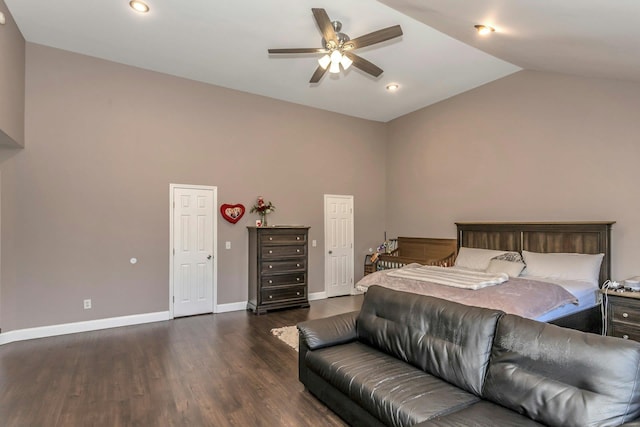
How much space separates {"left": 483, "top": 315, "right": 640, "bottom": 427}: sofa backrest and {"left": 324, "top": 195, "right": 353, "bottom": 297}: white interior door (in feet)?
16.5

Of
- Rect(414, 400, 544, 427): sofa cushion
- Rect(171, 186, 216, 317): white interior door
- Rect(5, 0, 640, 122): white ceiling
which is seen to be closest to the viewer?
Rect(414, 400, 544, 427): sofa cushion

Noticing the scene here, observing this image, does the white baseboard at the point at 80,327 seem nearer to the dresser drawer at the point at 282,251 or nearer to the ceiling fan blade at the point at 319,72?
the dresser drawer at the point at 282,251

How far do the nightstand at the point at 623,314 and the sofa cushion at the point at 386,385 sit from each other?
2.87m

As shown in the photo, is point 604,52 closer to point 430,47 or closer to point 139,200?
point 430,47

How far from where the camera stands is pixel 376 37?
129 inches

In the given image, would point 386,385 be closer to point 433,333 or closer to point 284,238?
point 433,333

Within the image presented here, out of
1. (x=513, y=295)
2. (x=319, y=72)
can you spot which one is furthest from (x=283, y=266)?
(x=513, y=295)

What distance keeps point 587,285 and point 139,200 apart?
620cm

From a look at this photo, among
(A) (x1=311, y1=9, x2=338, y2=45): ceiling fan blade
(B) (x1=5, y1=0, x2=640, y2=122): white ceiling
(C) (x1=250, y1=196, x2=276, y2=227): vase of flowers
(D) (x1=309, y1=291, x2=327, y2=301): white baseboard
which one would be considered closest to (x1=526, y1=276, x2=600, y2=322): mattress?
(B) (x1=5, y1=0, x2=640, y2=122): white ceiling

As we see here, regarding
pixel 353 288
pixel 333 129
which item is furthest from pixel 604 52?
pixel 353 288

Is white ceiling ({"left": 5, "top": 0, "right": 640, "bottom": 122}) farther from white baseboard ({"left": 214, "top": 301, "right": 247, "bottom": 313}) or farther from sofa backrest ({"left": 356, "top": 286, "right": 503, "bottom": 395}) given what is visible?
white baseboard ({"left": 214, "top": 301, "right": 247, "bottom": 313})

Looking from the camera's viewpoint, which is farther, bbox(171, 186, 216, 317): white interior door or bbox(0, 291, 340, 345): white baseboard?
bbox(171, 186, 216, 317): white interior door

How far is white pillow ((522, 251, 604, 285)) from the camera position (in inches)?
169

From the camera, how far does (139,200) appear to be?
520 centimetres
